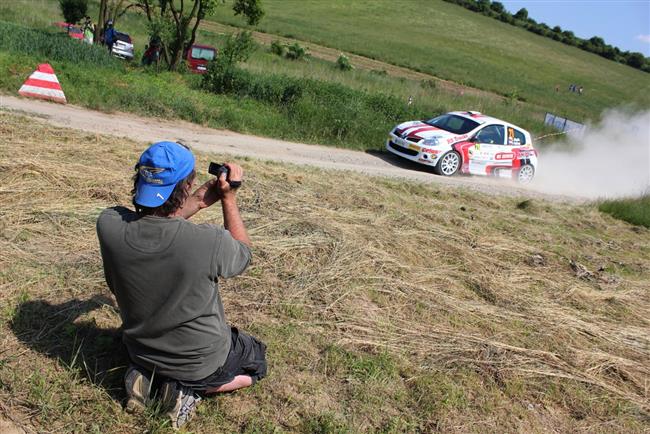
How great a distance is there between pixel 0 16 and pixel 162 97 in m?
17.6

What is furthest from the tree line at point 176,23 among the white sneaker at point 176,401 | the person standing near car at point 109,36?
the white sneaker at point 176,401

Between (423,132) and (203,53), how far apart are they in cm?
1120

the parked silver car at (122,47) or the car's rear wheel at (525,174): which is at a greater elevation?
the parked silver car at (122,47)

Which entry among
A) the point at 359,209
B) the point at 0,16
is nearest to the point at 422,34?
the point at 0,16

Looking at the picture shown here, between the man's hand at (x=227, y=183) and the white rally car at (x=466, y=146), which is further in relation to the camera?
the white rally car at (x=466, y=146)

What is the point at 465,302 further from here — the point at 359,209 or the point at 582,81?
the point at 582,81

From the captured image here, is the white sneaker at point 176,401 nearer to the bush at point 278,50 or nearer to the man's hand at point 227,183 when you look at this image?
the man's hand at point 227,183

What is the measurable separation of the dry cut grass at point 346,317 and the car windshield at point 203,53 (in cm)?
1433

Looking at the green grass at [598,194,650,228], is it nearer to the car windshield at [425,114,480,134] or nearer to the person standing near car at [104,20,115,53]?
the car windshield at [425,114,480,134]

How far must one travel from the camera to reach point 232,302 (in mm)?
4867

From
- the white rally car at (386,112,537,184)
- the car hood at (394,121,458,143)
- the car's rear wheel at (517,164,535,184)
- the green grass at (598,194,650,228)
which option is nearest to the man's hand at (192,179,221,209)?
the green grass at (598,194,650,228)

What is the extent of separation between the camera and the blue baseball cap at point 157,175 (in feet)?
9.87

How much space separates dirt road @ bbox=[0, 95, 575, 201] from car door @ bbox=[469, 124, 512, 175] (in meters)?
0.32

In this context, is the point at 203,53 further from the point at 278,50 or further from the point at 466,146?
the point at 278,50
